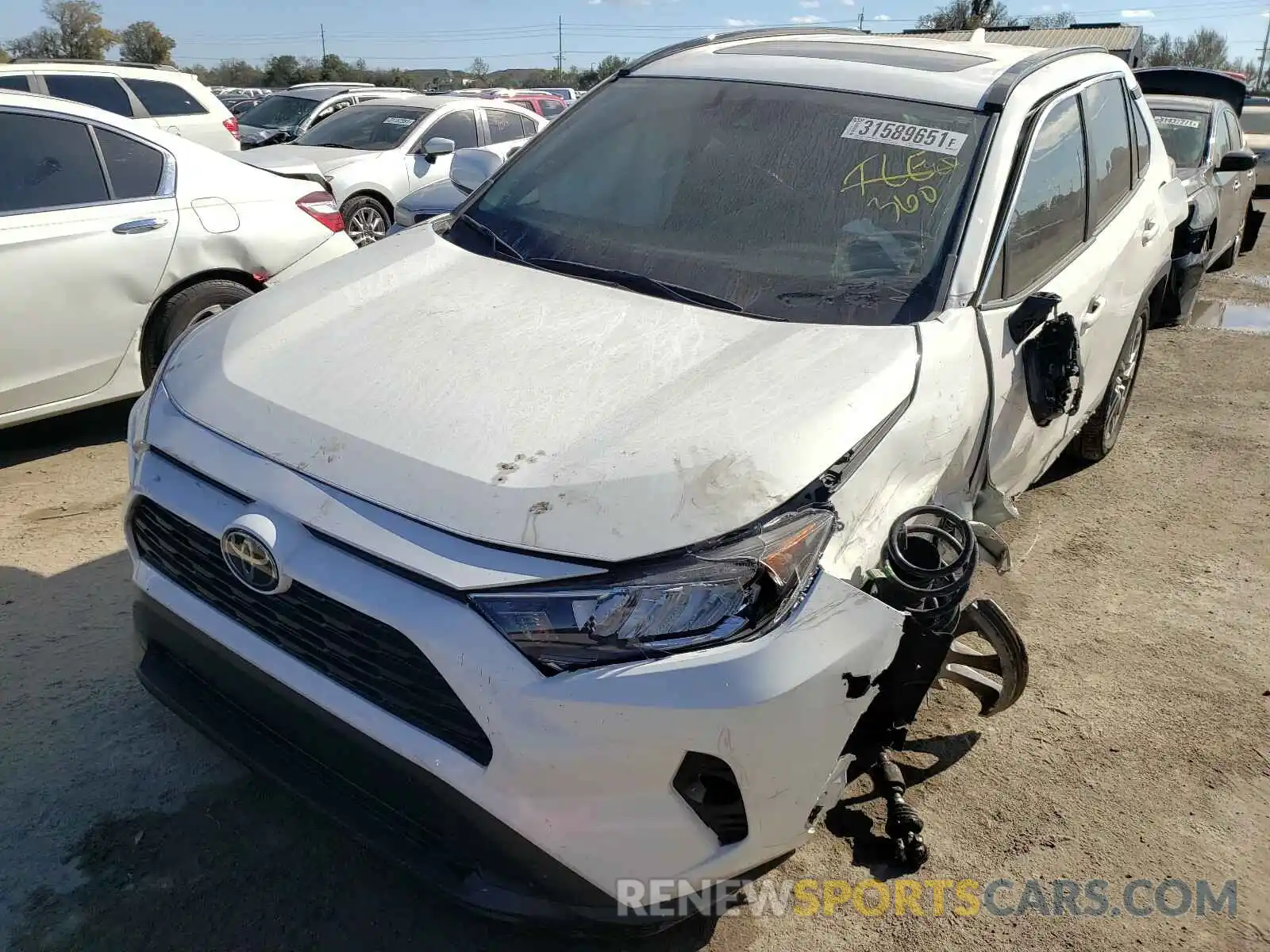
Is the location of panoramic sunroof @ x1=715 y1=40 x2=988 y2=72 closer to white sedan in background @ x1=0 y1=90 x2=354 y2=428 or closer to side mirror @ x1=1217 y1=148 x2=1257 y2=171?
white sedan in background @ x1=0 y1=90 x2=354 y2=428

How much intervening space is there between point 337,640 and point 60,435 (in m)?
3.85

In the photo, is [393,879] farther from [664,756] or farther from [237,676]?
[664,756]

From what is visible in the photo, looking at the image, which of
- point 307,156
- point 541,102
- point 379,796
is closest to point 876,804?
point 379,796

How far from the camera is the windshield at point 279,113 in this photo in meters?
14.4

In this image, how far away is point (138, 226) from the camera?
464 cm

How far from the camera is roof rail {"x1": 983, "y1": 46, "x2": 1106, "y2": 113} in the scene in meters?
3.00

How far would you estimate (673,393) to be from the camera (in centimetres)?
229

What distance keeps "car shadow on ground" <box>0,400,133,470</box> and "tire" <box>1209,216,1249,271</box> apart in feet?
34.4

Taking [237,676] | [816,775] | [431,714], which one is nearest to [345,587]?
[431,714]

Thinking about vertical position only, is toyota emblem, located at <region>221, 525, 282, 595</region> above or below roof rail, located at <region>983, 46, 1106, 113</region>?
below

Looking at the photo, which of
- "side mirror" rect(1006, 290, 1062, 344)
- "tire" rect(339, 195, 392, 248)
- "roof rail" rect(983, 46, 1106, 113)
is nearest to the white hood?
"tire" rect(339, 195, 392, 248)

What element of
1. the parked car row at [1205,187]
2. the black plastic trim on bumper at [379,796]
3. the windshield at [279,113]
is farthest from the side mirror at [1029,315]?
the windshield at [279,113]

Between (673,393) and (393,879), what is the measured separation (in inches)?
52.8

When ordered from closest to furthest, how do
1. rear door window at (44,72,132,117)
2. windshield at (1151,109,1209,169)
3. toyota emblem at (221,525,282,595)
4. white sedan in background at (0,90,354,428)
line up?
1. toyota emblem at (221,525,282,595)
2. white sedan in background at (0,90,354,428)
3. windshield at (1151,109,1209,169)
4. rear door window at (44,72,132,117)
